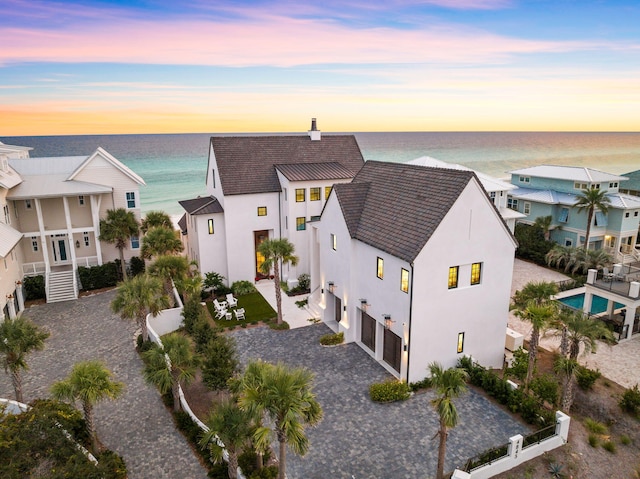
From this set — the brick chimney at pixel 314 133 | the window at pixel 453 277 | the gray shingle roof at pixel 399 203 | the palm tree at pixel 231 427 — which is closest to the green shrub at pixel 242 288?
the gray shingle roof at pixel 399 203

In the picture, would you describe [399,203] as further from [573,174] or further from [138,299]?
[573,174]

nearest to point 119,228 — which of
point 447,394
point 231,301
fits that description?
point 231,301

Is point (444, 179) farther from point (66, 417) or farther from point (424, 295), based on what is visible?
point (66, 417)

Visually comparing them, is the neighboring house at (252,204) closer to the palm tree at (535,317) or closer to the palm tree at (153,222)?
the palm tree at (153,222)

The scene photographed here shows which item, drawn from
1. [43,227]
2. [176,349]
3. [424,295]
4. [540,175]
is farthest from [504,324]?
[43,227]

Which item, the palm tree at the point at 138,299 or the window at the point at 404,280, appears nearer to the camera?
the window at the point at 404,280
